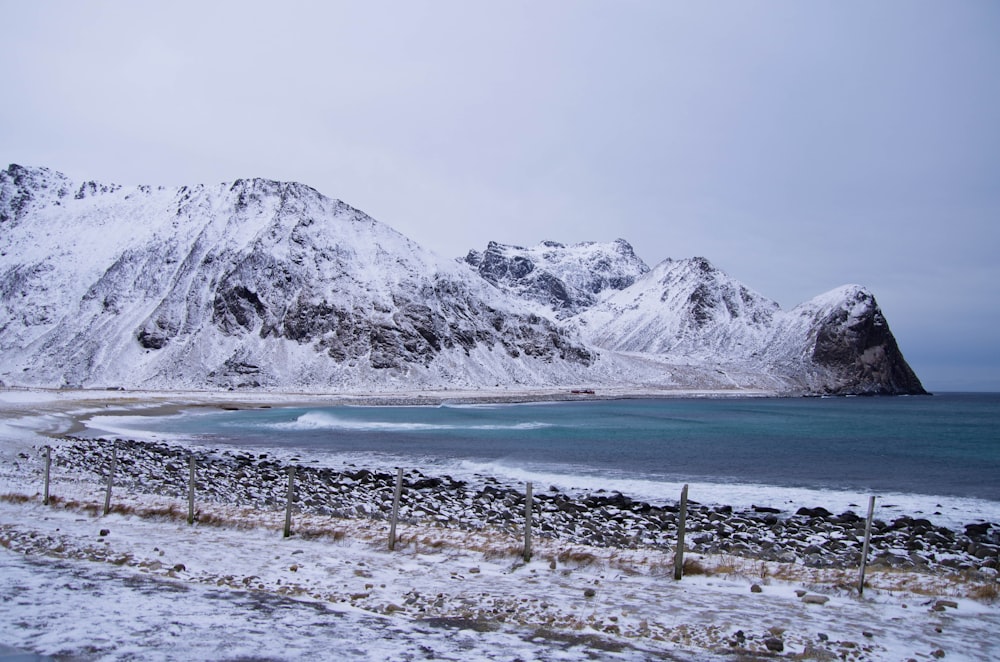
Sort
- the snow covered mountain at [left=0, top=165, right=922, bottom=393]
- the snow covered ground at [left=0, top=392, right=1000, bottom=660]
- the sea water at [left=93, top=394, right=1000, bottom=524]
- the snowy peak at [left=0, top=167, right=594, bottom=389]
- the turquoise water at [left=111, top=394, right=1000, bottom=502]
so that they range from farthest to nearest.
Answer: the snowy peak at [left=0, top=167, right=594, bottom=389]
the snow covered mountain at [left=0, top=165, right=922, bottom=393]
the turquoise water at [left=111, top=394, right=1000, bottom=502]
the sea water at [left=93, top=394, right=1000, bottom=524]
the snow covered ground at [left=0, top=392, right=1000, bottom=660]

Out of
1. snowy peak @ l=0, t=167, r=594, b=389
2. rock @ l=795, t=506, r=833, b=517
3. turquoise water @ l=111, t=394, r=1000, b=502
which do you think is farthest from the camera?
snowy peak @ l=0, t=167, r=594, b=389

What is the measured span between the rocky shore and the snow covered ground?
2.57 meters

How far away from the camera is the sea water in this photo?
95.6 feet

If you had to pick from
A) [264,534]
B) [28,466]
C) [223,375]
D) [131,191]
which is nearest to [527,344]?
[223,375]

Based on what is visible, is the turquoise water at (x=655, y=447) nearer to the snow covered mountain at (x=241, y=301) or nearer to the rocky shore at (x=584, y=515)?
the rocky shore at (x=584, y=515)

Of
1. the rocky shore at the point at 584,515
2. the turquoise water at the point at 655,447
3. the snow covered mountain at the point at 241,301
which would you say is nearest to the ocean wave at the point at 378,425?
the turquoise water at the point at 655,447

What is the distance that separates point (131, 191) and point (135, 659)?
638ft

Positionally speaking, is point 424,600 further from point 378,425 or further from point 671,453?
point 378,425

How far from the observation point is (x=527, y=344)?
543 ft

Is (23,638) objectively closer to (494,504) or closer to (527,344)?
(494,504)

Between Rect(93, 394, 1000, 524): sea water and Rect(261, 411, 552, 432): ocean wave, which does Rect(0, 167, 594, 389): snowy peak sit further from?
Rect(261, 411, 552, 432): ocean wave

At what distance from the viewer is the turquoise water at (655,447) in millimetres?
33750

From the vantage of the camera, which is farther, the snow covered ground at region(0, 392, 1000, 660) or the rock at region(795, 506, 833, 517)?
the rock at region(795, 506, 833, 517)

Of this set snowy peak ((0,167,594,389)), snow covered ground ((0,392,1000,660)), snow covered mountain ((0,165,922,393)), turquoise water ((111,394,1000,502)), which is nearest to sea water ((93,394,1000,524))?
turquoise water ((111,394,1000,502))
